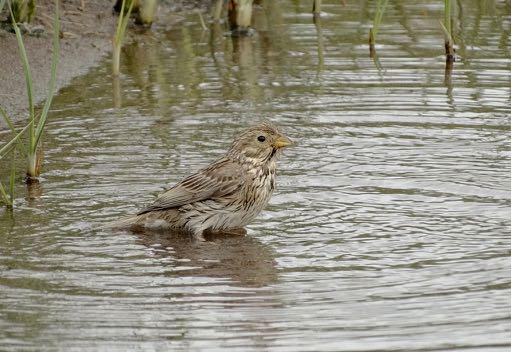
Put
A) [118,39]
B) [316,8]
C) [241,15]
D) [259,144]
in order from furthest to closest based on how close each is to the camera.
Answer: [316,8] < [241,15] < [118,39] < [259,144]

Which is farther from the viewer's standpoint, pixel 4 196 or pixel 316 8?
pixel 316 8

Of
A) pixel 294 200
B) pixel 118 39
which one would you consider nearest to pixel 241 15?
pixel 118 39

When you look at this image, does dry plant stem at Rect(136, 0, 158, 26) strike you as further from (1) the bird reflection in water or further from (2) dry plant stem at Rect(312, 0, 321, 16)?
(1) the bird reflection in water

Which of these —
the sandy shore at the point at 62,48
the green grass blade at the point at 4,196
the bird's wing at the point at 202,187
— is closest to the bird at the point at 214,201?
the bird's wing at the point at 202,187

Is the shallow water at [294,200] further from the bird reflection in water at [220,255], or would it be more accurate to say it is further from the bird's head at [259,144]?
the bird's head at [259,144]

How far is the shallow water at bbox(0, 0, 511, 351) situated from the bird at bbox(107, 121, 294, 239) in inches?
7.9

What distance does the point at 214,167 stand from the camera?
9.29 meters

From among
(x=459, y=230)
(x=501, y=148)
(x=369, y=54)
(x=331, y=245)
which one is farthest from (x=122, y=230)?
(x=369, y=54)

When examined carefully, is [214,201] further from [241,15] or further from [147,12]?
[147,12]

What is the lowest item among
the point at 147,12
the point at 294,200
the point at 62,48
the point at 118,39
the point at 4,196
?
the point at 294,200

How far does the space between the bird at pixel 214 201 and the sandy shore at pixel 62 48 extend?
286cm

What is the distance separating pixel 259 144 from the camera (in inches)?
370

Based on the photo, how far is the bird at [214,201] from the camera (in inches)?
356

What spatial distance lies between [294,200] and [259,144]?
0.49 m
